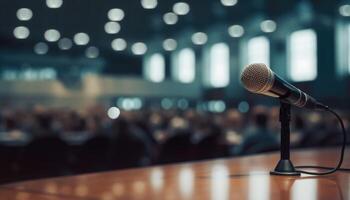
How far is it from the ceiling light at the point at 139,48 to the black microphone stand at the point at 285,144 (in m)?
13.2

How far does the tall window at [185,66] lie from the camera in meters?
15.8

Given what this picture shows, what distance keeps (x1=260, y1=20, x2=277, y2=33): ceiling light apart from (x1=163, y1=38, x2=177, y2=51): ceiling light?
10.2 feet

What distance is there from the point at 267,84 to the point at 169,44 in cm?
1407

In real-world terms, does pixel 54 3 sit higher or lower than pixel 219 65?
higher

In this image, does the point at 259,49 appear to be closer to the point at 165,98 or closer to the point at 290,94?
the point at 165,98

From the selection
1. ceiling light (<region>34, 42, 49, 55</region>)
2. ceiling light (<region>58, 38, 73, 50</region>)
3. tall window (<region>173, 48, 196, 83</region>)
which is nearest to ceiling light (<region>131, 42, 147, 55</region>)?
tall window (<region>173, 48, 196, 83</region>)

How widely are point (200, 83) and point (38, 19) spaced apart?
232 inches

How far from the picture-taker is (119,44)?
46.8 feet

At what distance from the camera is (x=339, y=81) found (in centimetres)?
991

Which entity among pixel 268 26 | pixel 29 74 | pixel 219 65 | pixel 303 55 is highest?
pixel 268 26

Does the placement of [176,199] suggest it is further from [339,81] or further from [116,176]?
[339,81]

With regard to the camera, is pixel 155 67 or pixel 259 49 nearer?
pixel 259 49

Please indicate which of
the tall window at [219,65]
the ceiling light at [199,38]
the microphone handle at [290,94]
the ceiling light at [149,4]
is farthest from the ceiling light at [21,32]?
the microphone handle at [290,94]

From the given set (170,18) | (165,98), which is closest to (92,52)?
(165,98)
